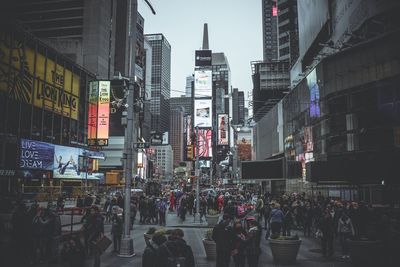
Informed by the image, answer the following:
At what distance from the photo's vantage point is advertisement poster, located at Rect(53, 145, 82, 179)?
156 feet

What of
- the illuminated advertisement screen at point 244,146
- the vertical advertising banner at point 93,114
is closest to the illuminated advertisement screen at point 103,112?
the vertical advertising banner at point 93,114

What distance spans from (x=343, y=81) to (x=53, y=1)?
10818cm

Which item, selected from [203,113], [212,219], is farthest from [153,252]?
[203,113]

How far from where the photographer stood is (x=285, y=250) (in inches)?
501

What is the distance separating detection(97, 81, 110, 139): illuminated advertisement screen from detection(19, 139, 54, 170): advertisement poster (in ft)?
20.1

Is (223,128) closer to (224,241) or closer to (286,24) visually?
(286,24)

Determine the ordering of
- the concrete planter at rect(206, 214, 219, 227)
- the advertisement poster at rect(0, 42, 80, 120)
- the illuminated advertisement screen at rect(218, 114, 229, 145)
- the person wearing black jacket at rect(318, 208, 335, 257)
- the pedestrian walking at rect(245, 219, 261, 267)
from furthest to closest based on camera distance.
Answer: the illuminated advertisement screen at rect(218, 114, 229, 145), the advertisement poster at rect(0, 42, 80, 120), the concrete planter at rect(206, 214, 219, 227), the person wearing black jacket at rect(318, 208, 335, 257), the pedestrian walking at rect(245, 219, 261, 267)

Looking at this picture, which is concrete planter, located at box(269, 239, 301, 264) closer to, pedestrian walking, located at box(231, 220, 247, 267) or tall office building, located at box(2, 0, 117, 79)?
pedestrian walking, located at box(231, 220, 247, 267)

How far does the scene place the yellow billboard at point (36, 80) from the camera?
40.6 m

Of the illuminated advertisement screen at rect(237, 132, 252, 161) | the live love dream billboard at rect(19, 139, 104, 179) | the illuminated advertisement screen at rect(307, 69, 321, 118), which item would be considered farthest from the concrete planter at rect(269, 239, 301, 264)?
the illuminated advertisement screen at rect(237, 132, 252, 161)

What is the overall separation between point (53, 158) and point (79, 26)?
7413 cm

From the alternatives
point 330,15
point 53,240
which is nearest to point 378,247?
point 53,240

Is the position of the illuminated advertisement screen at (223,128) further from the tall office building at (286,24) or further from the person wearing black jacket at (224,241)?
the person wearing black jacket at (224,241)

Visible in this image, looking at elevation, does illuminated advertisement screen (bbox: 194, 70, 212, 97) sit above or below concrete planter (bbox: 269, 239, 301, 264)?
above
